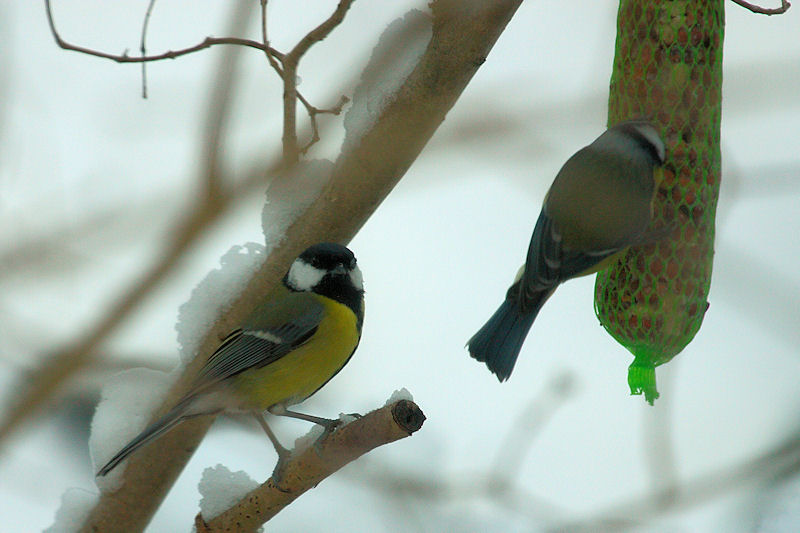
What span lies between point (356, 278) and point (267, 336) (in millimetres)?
411

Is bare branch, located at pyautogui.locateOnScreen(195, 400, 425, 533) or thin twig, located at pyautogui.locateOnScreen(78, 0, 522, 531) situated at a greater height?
thin twig, located at pyautogui.locateOnScreen(78, 0, 522, 531)

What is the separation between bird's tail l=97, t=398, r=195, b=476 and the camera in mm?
2330

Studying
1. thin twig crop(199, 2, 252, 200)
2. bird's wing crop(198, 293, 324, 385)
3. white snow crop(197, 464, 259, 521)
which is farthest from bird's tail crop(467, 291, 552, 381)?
thin twig crop(199, 2, 252, 200)

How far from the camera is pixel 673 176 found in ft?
9.57

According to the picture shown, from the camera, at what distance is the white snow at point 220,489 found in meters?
2.32

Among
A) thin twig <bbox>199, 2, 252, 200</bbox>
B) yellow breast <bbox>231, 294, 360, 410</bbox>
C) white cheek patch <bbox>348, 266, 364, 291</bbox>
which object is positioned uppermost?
thin twig <bbox>199, 2, 252, 200</bbox>

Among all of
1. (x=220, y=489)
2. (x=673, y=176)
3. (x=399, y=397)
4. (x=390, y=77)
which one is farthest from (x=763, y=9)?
(x=220, y=489)

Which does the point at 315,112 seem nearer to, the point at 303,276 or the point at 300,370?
the point at 303,276

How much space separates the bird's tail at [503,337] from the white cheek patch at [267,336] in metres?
0.70

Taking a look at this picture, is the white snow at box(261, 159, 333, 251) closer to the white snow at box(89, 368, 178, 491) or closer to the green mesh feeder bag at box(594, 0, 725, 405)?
the white snow at box(89, 368, 178, 491)

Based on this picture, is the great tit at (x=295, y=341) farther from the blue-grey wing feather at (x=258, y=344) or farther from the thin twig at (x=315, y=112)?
the thin twig at (x=315, y=112)

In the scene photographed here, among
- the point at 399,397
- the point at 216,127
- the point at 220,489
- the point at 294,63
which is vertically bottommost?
the point at 220,489

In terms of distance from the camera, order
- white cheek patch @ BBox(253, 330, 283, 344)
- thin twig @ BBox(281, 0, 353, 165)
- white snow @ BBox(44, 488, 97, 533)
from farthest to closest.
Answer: white cheek patch @ BBox(253, 330, 283, 344) → white snow @ BBox(44, 488, 97, 533) → thin twig @ BBox(281, 0, 353, 165)

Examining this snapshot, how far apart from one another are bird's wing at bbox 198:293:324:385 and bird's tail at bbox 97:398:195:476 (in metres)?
0.15
